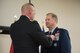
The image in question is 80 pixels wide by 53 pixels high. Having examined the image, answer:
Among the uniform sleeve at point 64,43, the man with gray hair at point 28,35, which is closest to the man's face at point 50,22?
the uniform sleeve at point 64,43

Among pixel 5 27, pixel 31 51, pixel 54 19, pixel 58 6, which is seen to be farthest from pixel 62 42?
pixel 58 6

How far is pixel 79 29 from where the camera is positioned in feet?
16.5

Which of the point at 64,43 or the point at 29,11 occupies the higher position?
the point at 29,11

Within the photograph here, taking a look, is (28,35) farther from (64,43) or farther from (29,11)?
(64,43)

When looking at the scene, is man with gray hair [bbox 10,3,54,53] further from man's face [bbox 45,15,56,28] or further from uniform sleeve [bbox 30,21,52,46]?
man's face [bbox 45,15,56,28]

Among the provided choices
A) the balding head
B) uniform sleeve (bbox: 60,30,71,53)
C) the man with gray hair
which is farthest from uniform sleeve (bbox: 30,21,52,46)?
uniform sleeve (bbox: 60,30,71,53)

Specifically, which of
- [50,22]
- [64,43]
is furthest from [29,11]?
[64,43]

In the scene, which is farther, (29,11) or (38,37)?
(29,11)

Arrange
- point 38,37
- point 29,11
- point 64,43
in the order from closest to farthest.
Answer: point 38,37 → point 29,11 → point 64,43

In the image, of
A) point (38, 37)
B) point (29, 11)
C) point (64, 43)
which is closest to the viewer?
point (38, 37)

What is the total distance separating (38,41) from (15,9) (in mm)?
2538

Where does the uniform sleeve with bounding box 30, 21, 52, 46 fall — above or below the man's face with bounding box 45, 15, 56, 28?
below

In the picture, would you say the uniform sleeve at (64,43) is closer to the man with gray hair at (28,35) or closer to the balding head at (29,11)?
the man with gray hair at (28,35)

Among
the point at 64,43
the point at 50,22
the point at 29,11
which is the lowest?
the point at 64,43
